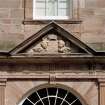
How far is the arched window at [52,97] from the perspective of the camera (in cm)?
1734

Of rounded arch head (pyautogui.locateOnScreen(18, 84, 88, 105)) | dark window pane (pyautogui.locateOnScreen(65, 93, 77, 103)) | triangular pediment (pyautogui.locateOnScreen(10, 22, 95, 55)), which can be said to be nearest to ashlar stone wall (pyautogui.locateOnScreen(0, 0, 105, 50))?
triangular pediment (pyautogui.locateOnScreen(10, 22, 95, 55))

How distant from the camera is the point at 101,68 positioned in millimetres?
17125

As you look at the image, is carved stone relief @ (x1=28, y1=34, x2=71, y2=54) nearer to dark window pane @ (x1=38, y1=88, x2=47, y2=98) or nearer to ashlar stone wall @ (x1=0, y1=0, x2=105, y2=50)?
ashlar stone wall @ (x1=0, y1=0, x2=105, y2=50)

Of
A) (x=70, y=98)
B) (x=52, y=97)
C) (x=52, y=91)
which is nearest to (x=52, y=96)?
(x=52, y=97)

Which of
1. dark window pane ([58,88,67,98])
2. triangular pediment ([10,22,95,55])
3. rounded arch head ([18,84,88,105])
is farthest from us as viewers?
dark window pane ([58,88,67,98])

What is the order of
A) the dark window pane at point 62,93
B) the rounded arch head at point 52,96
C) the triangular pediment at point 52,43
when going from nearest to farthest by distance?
the triangular pediment at point 52,43, the rounded arch head at point 52,96, the dark window pane at point 62,93

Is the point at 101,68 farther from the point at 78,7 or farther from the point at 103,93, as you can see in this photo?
the point at 78,7

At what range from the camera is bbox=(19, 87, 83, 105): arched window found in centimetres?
1734

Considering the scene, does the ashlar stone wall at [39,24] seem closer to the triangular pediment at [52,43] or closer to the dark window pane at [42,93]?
the triangular pediment at [52,43]

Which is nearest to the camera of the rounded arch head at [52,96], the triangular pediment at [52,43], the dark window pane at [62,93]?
the triangular pediment at [52,43]

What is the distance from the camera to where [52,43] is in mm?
17266

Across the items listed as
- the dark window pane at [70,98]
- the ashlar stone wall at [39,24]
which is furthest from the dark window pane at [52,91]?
the ashlar stone wall at [39,24]

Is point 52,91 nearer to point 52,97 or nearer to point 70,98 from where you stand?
point 52,97

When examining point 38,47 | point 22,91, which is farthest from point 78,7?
point 22,91
